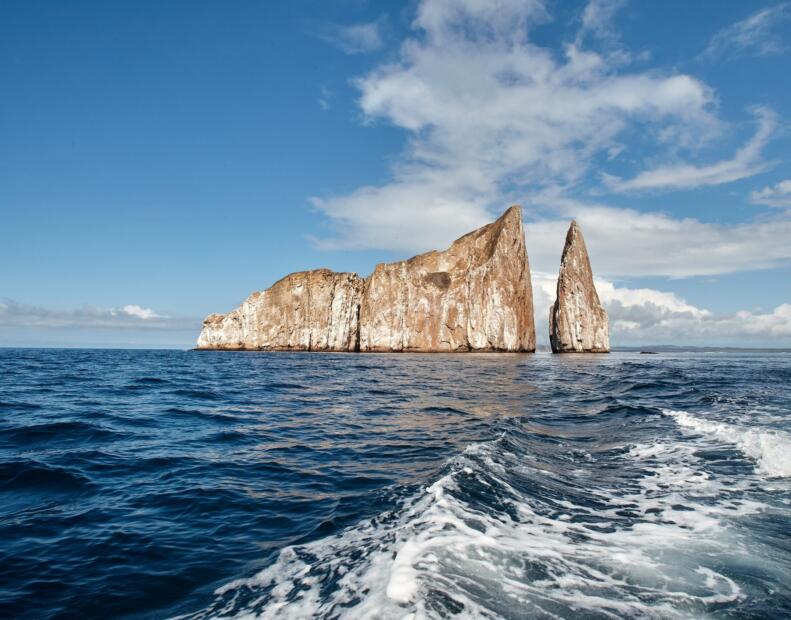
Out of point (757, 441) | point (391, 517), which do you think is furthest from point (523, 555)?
point (757, 441)

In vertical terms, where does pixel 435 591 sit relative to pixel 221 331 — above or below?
below

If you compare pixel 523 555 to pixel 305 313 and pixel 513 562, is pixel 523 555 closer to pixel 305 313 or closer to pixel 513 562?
pixel 513 562

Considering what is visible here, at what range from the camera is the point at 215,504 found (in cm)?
731

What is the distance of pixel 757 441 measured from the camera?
11023 millimetres

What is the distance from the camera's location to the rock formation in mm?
88500

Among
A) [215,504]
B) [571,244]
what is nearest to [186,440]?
[215,504]

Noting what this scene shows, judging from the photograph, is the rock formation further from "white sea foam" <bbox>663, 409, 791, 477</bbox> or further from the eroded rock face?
"white sea foam" <bbox>663, 409, 791, 477</bbox>

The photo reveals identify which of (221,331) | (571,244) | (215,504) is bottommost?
(215,504)

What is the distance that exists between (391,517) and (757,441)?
33.2 feet

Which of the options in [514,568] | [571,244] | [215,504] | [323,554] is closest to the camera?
[514,568]

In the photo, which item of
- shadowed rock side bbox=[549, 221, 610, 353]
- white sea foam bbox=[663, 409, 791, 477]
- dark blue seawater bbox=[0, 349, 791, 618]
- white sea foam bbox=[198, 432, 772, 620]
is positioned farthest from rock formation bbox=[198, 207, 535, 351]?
white sea foam bbox=[198, 432, 772, 620]

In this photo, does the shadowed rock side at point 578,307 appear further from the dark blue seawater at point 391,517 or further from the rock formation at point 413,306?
the dark blue seawater at point 391,517

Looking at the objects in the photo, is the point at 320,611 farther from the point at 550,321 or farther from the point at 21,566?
the point at 550,321

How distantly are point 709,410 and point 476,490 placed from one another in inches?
562
